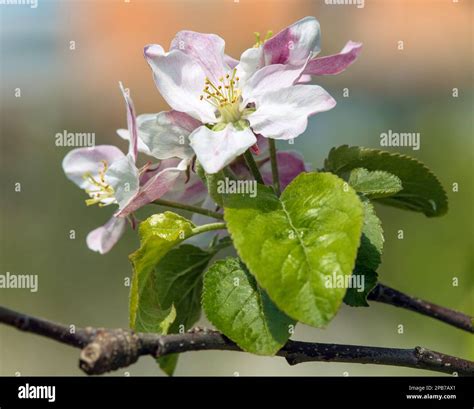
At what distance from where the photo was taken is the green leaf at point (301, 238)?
0.50m

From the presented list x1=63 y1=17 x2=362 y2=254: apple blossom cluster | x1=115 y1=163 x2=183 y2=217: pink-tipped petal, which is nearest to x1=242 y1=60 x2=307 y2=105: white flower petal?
x1=63 y1=17 x2=362 y2=254: apple blossom cluster

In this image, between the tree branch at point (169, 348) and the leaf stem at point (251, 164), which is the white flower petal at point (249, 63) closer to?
the leaf stem at point (251, 164)

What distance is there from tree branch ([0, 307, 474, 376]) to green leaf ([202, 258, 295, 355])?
1cm

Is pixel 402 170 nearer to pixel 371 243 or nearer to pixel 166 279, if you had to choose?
pixel 371 243

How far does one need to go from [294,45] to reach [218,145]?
118mm

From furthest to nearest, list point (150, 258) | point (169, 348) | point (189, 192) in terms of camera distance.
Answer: point (189, 192), point (150, 258), point (169, 348)

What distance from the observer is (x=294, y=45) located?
619 mm

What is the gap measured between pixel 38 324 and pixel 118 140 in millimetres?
1738

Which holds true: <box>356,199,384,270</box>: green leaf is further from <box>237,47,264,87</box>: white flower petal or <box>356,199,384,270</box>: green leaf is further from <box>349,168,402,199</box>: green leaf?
<box>237,47,264,87</box>: white flower petal

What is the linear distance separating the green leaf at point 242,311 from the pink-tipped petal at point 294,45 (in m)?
0.18

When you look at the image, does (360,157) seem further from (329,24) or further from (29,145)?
(29,145)

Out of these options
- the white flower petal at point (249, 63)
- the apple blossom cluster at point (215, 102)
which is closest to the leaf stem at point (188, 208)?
the apple blossom cluster at point (215, 102)

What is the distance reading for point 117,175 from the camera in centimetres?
62

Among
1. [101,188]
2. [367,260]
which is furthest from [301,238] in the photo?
[101,188]
